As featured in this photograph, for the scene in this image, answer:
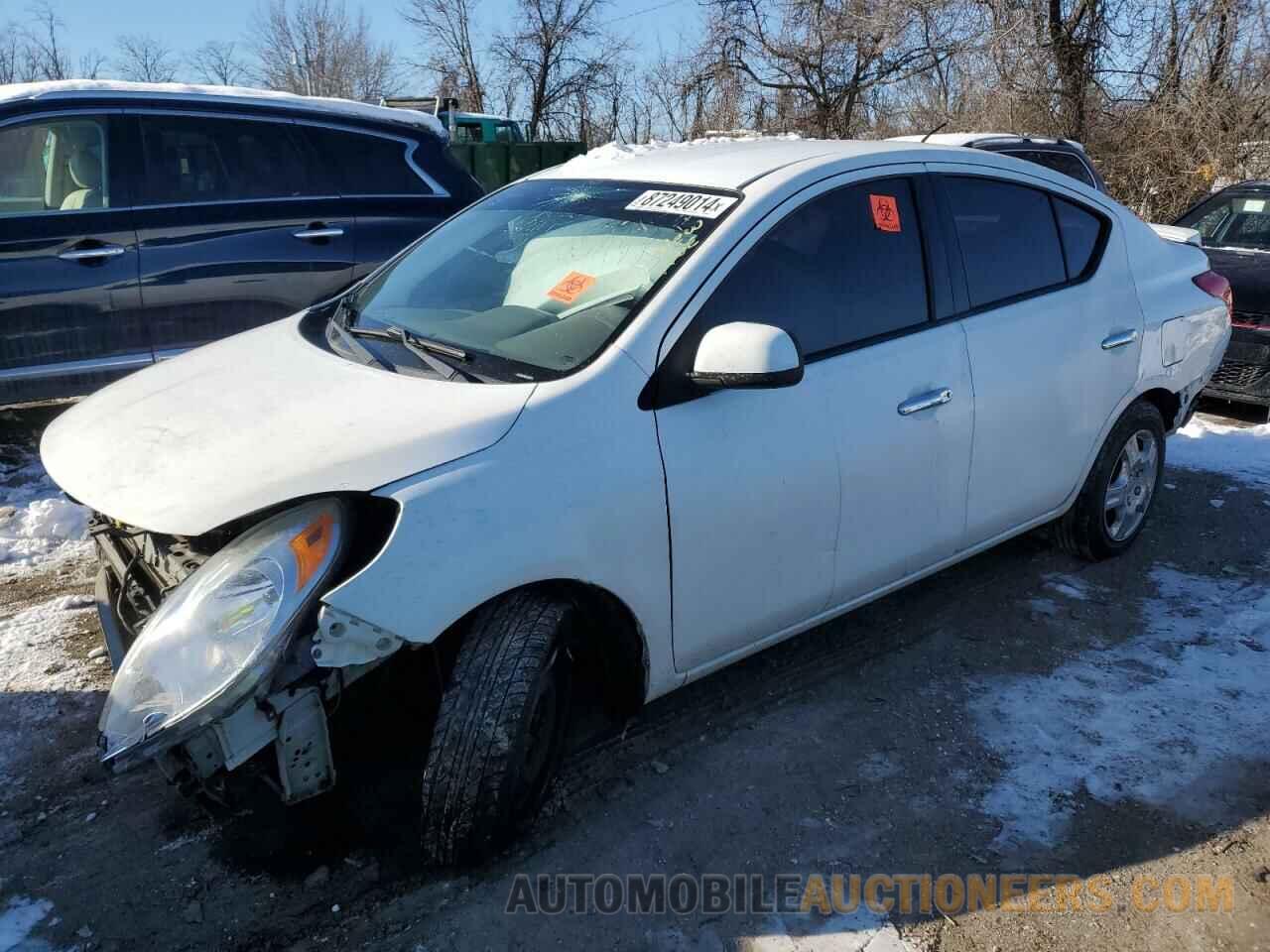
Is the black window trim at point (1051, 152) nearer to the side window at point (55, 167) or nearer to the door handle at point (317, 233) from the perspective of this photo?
the door handle at point (317, 233)

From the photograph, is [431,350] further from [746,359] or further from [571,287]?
[746,359]

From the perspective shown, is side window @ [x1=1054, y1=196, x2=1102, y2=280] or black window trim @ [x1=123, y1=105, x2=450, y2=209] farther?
black window trim @ [x1=123, y1=105, x2=450, y2=209]

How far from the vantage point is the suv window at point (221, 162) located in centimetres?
537

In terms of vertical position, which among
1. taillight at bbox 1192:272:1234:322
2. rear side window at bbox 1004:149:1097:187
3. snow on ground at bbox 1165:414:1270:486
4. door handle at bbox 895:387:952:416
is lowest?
snow on ground at bbox 1165:414:1270:486

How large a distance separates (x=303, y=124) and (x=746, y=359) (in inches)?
168

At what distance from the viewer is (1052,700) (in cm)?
341

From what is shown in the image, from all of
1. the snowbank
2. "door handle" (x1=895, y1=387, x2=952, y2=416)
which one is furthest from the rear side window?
"door handle" (x1=895, y1=387, x2=952, y2=416)

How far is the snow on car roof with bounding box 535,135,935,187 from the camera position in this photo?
10.4ft

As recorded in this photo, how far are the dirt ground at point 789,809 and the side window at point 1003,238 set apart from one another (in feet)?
4.28

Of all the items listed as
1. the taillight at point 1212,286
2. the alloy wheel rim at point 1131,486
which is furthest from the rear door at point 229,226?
the taillight at point 1212,286

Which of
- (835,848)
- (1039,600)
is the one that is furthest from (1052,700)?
(835,848)

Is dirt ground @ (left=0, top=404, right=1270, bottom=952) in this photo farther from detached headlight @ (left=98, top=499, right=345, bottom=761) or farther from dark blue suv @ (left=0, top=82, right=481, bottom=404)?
dark blue suv @ (left=0, top=82, right=481, bottom=404)

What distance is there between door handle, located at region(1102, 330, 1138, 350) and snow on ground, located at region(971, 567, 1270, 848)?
1071 mm

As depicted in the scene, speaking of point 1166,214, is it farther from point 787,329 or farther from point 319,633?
point 319,633
